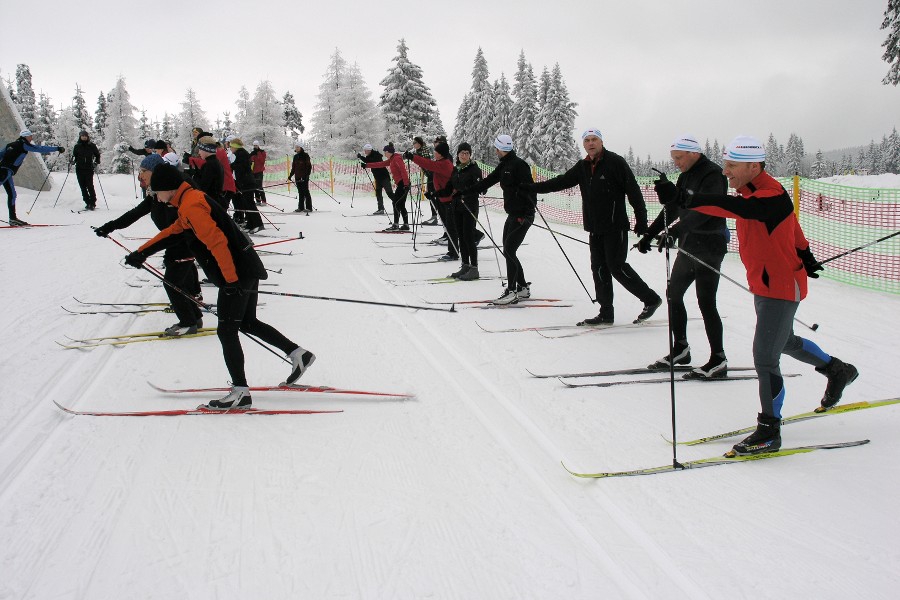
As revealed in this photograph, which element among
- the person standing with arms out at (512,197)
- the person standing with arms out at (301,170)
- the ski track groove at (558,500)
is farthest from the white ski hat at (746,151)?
the person standing with arms out at (301,170)

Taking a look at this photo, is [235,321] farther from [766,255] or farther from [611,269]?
[611,269]

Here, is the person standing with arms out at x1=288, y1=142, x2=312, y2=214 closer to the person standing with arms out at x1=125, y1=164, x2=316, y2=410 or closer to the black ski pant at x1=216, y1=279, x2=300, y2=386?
the person standing with arms out at x1=125, y1=164, x2=316, y2=410

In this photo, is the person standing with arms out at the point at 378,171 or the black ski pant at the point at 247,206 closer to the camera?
the black ski pant at the point at 247,206

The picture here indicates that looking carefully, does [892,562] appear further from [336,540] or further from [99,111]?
[99,111]

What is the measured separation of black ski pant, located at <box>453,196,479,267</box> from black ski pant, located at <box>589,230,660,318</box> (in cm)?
270

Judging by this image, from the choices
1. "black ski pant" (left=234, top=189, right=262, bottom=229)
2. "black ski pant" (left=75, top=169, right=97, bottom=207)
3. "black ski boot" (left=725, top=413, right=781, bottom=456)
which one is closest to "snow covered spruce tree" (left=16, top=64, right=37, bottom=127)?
"black ski pant" (left=75, top=169, right=97, bottom=207)

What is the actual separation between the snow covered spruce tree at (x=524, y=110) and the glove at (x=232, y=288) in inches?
1775

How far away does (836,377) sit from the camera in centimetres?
379

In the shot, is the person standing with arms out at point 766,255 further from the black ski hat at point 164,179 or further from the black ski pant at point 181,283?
the black ski pant at point 181,283

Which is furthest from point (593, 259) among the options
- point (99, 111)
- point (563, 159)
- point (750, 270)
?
point (99, 111)

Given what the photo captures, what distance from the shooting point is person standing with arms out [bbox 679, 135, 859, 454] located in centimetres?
326

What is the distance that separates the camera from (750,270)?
11.4 ft

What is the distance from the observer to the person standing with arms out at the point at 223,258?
416cm

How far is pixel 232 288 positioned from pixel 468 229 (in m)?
4.94
